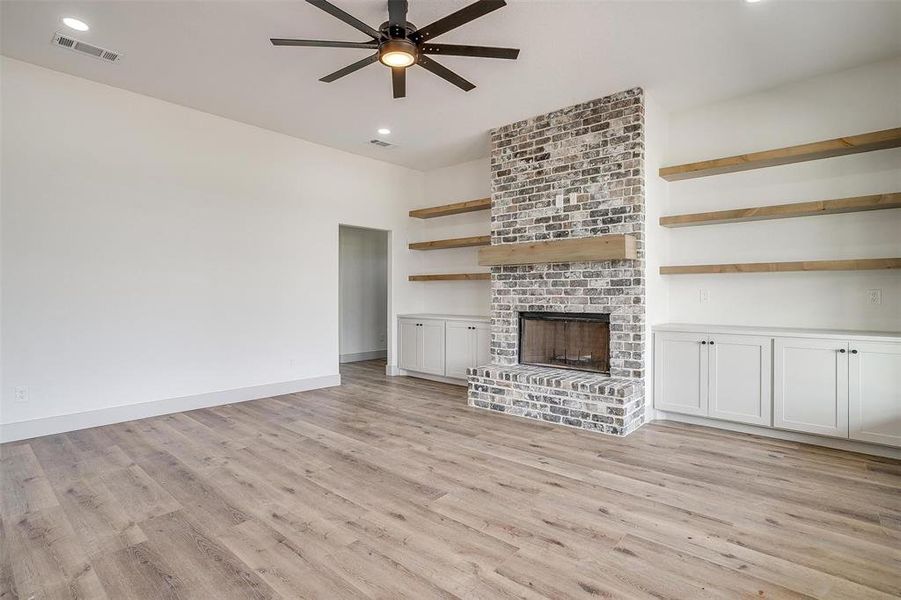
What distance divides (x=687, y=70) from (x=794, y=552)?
3.56 metres

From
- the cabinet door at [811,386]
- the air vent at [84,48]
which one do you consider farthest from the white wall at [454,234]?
the air vent at [84,48]

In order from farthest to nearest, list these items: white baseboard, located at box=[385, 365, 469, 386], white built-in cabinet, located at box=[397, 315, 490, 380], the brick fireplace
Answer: white baseboard, located at box=[385, 365, 469, 386] → white built-in cabinet, located at box=[397, 315, 490, 380] → the brick fireplace

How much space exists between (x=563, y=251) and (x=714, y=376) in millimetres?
1748

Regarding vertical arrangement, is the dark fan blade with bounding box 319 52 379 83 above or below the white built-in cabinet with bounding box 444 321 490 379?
above

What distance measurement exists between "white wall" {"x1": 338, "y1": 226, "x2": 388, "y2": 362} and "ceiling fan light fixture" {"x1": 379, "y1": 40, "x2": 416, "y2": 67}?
16.9 ft

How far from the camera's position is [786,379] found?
12.1ft

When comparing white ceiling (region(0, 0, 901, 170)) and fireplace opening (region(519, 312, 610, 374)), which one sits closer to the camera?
white ceiling (region(0, 0, 901, 170))

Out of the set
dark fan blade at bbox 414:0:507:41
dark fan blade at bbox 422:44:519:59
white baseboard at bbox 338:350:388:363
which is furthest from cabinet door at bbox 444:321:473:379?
dark fan blade at bbox 414:0:507:41

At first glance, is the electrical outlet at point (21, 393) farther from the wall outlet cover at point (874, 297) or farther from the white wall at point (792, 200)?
the wall outlet cover at point (874, 297)

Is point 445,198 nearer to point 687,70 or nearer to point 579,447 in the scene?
point 687,70

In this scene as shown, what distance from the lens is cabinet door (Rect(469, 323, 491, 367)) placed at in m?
5.73

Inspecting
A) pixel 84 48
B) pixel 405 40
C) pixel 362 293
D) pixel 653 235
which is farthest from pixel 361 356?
pixel 405 40

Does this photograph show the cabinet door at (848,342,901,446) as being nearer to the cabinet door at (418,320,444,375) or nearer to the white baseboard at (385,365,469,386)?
the white baseboard at (385,365,469,386)

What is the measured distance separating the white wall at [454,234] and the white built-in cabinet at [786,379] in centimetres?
274
